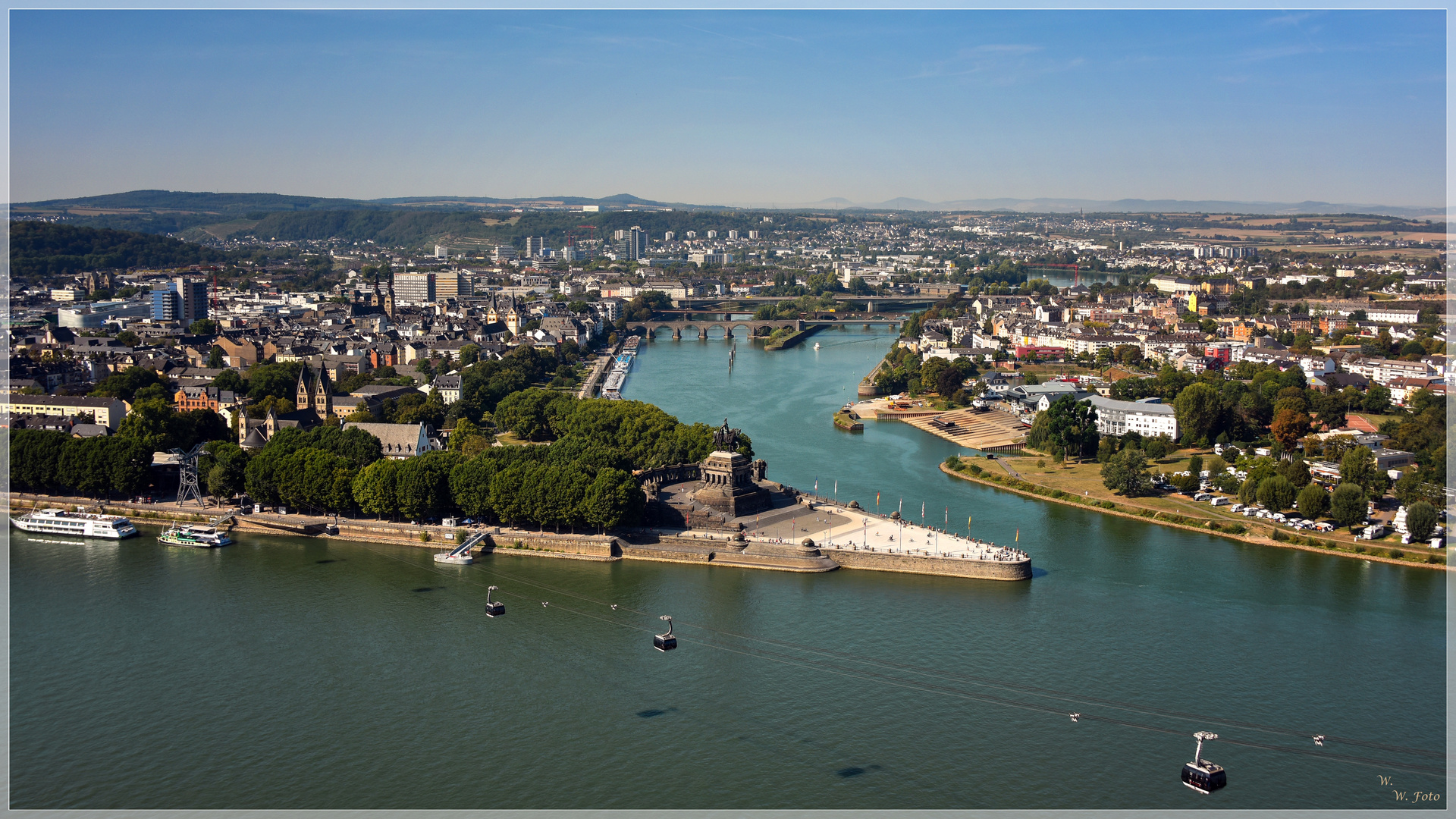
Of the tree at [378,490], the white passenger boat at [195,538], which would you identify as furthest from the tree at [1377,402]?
the white passenger boat at [195,538]

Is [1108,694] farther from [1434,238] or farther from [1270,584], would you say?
[1434,238]

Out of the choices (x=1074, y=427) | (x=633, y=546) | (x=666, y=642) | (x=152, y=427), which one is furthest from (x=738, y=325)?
(x=666, y=642)

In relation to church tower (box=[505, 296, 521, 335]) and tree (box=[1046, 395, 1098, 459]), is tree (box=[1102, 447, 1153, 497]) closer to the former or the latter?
tree (box=[1046, 395, 1098, 459])

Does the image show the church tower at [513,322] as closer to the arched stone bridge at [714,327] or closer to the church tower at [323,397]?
the arched stone bridge at [714,327]

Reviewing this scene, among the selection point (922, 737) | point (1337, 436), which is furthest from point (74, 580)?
point (1337, 436)

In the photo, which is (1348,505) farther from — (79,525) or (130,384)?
(130,384)
